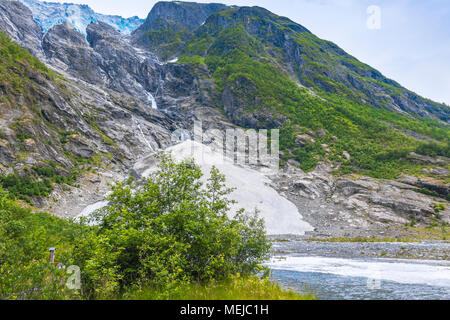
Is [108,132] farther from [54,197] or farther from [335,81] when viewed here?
[335,81]

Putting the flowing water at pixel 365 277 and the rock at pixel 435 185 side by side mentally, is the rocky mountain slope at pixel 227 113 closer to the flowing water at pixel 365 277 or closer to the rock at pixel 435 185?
the rock at pixel 435 185

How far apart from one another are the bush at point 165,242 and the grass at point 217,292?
245mm

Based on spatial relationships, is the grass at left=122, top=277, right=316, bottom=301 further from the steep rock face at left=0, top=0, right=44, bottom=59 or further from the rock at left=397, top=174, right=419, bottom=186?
the steep rock face at left=0, top=0, right=44, bottom=59

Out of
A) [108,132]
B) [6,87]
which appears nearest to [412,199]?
[108,132]

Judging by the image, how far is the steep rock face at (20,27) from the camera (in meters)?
116

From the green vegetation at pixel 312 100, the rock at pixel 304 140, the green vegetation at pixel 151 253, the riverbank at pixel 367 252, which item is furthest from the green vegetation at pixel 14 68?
the rock at pixel 304 140

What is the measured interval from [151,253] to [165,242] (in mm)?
774

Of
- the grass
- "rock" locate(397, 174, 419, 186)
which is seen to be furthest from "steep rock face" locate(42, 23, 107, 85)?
the grass

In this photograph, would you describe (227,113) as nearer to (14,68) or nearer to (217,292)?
(14,68)

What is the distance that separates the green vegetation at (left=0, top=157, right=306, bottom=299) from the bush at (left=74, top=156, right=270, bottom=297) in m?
0.03

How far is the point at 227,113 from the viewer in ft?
394

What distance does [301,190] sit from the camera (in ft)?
224

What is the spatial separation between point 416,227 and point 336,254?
3375 centimetres

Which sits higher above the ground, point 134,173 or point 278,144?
point 278,144
